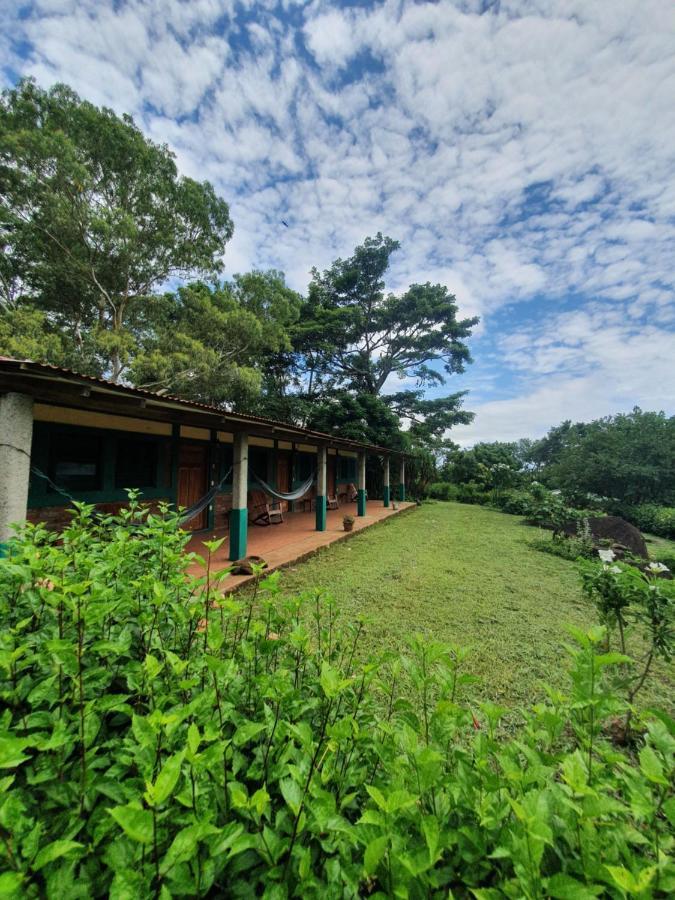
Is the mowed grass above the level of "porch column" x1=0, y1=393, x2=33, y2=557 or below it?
below

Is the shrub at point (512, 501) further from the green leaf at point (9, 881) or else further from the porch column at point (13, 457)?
the green leaf at point (9, 881)

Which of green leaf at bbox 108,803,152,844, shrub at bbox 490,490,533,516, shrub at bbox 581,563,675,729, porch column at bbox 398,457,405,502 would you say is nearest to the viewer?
green leaf at bbox 108,803,152,844

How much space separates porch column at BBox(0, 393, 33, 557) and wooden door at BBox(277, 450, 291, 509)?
747cm

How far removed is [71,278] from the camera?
11367mm

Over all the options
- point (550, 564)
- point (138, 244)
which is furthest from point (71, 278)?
point (550, 564)

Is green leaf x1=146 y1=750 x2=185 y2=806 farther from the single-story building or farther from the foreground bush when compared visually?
the single-story building

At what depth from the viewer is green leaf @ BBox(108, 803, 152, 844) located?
623mm

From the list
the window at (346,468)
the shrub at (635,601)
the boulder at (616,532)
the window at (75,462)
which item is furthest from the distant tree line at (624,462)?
the window at (75,462)

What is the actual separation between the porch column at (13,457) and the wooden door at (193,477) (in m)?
3.98

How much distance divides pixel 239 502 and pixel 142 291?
1131 cm

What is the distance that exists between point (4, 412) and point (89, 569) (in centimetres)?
272

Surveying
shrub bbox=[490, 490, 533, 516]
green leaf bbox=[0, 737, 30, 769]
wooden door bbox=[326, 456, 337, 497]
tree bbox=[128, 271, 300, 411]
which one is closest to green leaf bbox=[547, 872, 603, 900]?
green leaf bbox=[0, 737, 30, 769]

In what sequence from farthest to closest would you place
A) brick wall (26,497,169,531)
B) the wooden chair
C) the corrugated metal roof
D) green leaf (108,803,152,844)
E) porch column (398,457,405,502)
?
porch column (398,457,405,502) → the wooden chair → brick wall (26,497,169,531) → the corrugated metal roof → green leaf (108,803,152,844)

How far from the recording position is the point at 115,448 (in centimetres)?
604
